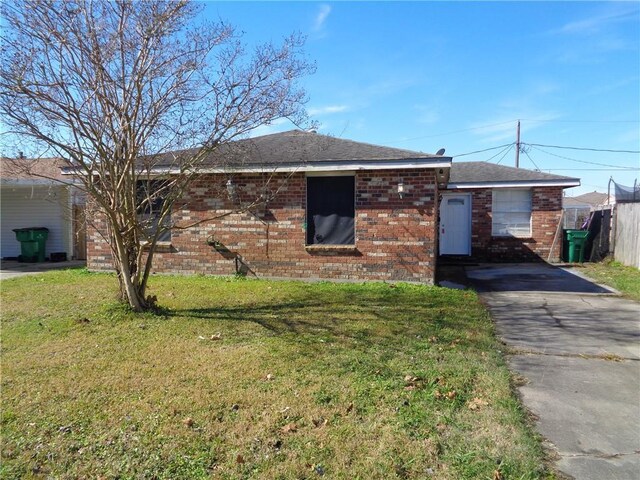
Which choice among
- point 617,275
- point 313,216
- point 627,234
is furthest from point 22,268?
A: point 627,234

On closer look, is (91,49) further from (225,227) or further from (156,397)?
(225,227)

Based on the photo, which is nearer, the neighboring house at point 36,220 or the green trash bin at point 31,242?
the green trash bin at point 31,242

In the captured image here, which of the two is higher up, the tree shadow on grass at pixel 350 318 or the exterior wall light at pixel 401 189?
the exterior wall light at pixel 401 189

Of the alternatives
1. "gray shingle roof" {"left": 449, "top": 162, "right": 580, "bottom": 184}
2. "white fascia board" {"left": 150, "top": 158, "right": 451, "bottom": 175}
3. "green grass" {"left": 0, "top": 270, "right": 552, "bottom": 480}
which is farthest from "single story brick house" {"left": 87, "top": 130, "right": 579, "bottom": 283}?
"gray shingle roof" {"left": 449, "top": 162, "right": 580, "bottom": 184}

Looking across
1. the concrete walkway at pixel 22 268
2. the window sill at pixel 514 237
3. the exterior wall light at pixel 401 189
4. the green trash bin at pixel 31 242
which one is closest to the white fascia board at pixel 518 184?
the window sill at pixel 514 237

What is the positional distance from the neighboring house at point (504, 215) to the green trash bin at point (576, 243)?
333 mm

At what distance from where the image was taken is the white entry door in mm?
15195

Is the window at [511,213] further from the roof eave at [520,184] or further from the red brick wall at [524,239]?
the roof eave at [520,184]

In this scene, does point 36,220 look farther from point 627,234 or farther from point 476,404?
point 627,234

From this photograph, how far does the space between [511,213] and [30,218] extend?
53.9 feet

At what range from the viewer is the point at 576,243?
14164 mm

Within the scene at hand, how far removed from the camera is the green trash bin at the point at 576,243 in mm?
14102

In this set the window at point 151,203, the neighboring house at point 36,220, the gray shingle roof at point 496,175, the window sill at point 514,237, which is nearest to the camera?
the window at point 151,203

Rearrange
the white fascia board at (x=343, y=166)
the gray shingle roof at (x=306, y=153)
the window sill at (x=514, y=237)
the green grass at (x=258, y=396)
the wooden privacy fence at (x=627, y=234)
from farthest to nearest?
the window sill at (x=514, y=237) → the wooden privacy fence at (x=627, y=234) → the white fascia board at (x=343, y=166) → the gray shingle roof at (x=306, y=153) → the green grass at (x=258, y=396)
